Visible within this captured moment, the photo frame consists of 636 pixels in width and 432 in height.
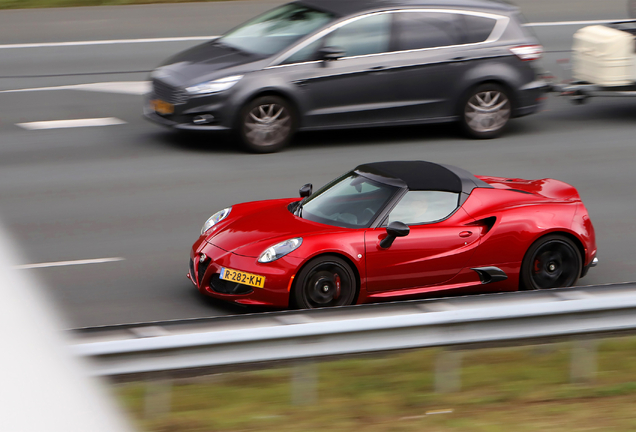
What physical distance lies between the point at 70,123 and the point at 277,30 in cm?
326

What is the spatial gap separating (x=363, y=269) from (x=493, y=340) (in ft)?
7.26

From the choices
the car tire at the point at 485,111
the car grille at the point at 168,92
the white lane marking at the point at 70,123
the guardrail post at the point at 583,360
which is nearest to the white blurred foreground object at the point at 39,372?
the guardrail post at the point at 583,360

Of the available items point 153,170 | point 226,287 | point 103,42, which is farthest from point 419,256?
point 103,42

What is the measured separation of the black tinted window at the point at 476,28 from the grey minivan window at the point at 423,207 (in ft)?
16.9

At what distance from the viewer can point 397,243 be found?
6.36m

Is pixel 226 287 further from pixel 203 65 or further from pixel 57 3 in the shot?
pixel 57 3

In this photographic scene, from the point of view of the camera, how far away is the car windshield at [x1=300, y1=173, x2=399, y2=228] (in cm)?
664

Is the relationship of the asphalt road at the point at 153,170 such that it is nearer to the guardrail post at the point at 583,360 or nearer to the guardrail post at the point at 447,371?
the guardrail post at the point at 447,371

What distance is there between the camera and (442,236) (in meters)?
6.46

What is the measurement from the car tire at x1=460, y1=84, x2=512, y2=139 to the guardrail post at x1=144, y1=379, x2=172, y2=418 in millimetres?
8194

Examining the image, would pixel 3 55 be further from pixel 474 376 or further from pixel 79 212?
pixel 474 376

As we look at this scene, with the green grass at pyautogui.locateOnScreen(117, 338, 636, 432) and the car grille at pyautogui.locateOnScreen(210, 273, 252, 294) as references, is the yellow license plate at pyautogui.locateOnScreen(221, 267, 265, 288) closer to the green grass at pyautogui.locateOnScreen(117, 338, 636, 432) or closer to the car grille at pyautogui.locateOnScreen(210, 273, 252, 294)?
the car grille at pyautogui.locateOnScreen(210, 273, 252, 294)

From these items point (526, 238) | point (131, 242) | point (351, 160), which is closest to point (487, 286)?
point (526, 238)

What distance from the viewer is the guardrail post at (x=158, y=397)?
3.92 m
